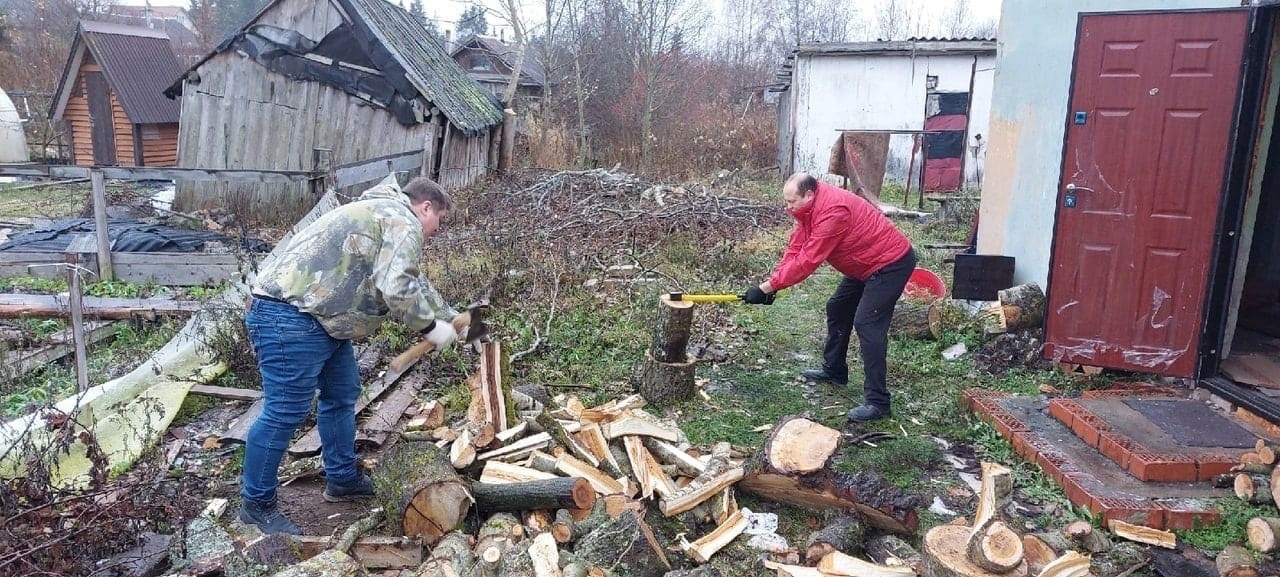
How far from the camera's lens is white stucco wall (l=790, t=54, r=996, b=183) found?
54.7 feet

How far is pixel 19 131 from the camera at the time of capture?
69.9 feet

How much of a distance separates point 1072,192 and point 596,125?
18235 millimetres

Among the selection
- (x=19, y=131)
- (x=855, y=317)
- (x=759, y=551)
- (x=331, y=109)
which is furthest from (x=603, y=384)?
(x=19, y=131)

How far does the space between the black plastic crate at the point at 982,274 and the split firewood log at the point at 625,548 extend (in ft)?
14.6

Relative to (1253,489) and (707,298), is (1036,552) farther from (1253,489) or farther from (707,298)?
(707,298)

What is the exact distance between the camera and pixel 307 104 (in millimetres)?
13562

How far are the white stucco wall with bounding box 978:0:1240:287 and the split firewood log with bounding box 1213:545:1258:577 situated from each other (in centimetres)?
312

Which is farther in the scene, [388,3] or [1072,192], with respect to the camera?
[388,3]

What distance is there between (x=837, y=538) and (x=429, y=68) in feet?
43.6

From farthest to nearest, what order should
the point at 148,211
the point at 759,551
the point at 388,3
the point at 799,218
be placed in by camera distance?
the point at 388,3 < the point at 148,211 < the point at 799,218 < the point at 759,551

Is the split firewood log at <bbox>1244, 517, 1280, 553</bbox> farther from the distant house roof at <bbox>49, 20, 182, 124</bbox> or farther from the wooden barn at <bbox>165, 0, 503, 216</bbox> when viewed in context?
the distant house roof at <bbox>49, 20, 182, 124</bbox>

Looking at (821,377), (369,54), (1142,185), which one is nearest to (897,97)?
(369,54)

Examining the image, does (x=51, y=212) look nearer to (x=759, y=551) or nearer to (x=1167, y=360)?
(x=759, y=551)

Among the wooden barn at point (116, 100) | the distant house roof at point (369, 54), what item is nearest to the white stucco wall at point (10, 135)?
the wooden barn at point (116, 100)
